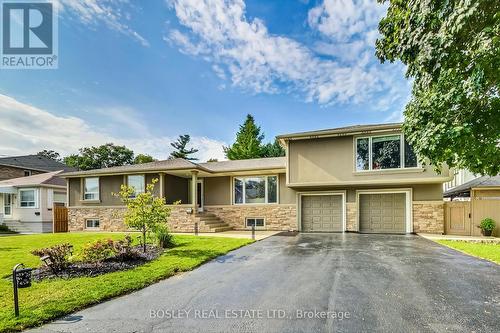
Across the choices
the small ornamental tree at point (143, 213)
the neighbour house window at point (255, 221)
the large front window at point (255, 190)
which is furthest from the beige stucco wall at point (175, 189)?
the small ornamental tree at point (143, 213)

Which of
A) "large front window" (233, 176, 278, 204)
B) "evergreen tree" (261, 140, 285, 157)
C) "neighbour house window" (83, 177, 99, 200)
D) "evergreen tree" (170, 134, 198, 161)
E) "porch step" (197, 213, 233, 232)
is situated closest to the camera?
"porch step" (197, 213, 233, 232)

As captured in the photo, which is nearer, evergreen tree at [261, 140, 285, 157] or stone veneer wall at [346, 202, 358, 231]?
stone veneer wall at [346, 202, 358, 231]

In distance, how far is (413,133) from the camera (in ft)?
20.0

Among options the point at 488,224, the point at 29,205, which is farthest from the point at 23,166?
the point at 488,224

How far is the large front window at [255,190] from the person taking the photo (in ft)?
52.8

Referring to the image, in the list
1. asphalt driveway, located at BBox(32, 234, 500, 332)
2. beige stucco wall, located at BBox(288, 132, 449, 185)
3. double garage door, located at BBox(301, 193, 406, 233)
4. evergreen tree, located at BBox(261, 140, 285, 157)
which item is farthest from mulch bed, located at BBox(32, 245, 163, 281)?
evergreen tree, located at BBox(261, 140, 285, 157)

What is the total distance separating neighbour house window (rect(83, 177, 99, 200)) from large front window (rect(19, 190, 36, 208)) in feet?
17.5

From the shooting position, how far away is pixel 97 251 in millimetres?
6945

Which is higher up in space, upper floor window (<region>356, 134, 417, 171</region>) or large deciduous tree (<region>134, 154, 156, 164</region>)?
large deciduous tree (<region>134, 154, 156, 164</region>)

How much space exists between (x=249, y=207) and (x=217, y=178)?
2.88 m

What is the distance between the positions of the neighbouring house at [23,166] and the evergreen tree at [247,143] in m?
20.8

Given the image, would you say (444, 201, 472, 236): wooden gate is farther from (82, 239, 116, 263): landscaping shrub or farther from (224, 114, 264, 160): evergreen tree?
(224, 114, 264, 160): evergreen tree

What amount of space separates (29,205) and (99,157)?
27.8m

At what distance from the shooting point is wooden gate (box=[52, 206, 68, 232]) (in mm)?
18203
